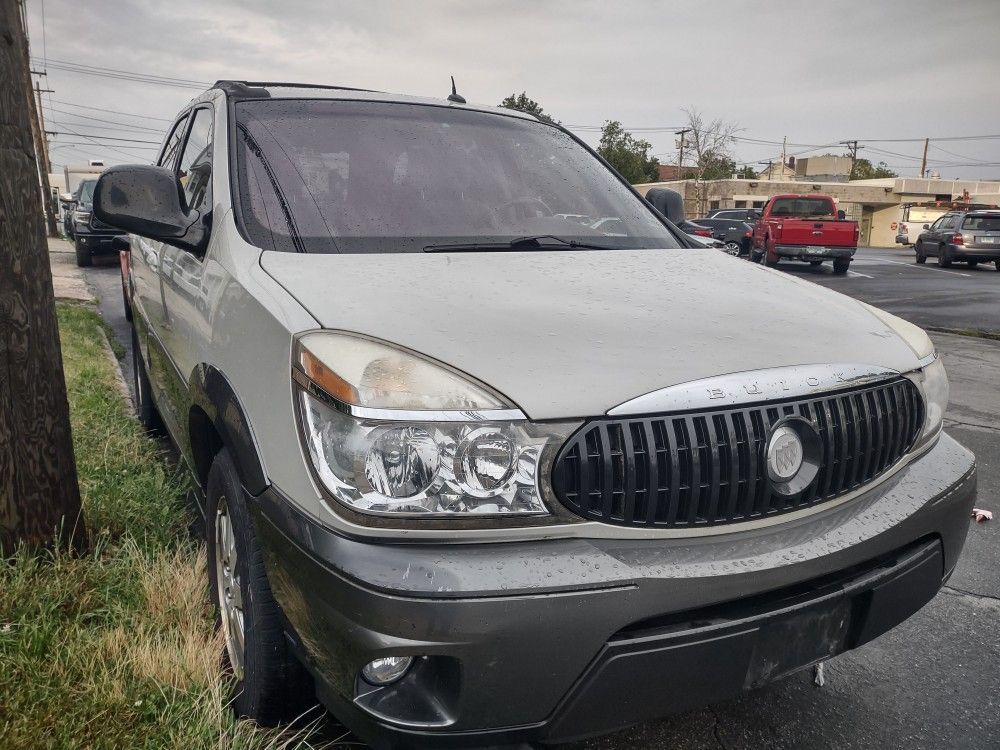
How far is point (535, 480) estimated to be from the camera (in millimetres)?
1642

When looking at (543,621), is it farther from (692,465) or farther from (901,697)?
(901,697)

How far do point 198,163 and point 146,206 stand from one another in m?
0.66

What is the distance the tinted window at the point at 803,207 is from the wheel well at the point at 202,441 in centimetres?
2095

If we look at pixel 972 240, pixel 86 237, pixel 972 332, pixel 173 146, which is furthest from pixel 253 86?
pixel 972 240

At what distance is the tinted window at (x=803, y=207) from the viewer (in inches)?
842

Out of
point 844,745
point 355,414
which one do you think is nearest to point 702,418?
point 355,414

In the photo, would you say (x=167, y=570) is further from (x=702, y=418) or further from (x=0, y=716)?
(x=702, y=418)

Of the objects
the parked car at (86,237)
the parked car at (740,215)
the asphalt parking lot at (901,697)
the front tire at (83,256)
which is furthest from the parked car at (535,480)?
the parked car at (740,215)

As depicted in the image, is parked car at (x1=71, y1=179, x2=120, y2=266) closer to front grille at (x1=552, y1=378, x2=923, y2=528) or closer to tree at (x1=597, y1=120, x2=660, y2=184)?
front grille at (x1=552, y1=378, x2=923, y2=528)

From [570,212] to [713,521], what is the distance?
5.26ft

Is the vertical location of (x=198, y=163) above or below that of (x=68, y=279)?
above

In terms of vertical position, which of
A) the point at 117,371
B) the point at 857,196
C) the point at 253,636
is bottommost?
the point at 117,371

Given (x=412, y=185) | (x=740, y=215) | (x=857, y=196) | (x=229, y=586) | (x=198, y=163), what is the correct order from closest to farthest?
(x=229, y=586)
(x=412, y=185)
(x=198, y=163)
(x=740, y=215)
(x=857, y=196)

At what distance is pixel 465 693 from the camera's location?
156cm
